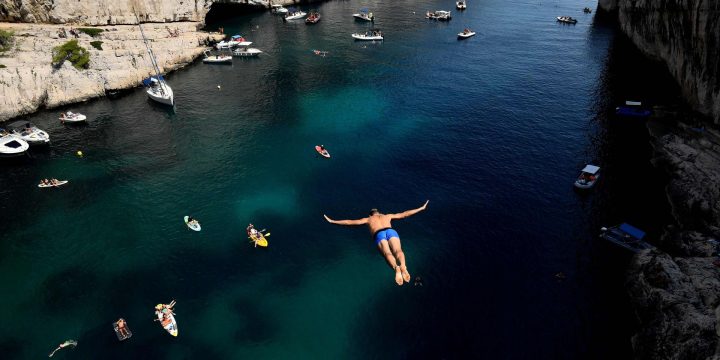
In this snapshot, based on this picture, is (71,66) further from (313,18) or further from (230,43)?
(313,18)

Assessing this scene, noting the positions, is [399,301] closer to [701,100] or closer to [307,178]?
[307,178]

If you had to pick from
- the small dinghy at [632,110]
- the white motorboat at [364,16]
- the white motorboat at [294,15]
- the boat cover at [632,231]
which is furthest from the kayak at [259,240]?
the white motorboat at [364,16]

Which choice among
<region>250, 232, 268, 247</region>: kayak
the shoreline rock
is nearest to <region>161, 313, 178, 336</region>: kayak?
<region>250, 232, 268, 247</region>: kayak

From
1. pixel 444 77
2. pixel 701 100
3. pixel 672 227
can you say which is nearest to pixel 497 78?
pixel 444 77

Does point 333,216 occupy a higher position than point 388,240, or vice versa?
point 388,240

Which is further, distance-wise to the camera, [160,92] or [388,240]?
[160,92]

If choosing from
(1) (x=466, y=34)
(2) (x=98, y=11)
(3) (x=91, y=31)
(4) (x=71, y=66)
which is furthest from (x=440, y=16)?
(4) (x=71, y=66)

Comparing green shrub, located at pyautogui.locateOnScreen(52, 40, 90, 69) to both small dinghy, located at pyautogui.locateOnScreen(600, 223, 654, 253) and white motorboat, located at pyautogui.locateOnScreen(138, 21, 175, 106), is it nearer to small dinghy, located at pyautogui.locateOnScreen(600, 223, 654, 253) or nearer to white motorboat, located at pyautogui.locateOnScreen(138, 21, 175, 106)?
white motorboat, located at pyautogui.locateOnScreen(138, 21, 175, 106)

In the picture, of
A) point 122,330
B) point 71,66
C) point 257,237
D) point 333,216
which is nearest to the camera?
point 122,330
